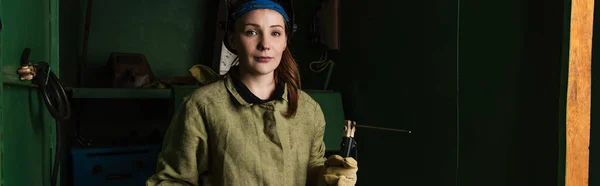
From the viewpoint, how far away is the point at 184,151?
45.0 inches

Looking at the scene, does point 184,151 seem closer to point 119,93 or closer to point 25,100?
point 25,100

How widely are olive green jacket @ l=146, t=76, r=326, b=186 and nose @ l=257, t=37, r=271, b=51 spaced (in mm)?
146

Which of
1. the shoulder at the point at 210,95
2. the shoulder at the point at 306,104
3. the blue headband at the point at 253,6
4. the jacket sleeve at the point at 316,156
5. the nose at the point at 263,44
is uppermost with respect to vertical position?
the blue headband at the point at 253,6

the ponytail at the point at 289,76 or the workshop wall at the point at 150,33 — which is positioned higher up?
the workshop wall at the point at 150,33

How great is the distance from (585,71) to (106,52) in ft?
8.68

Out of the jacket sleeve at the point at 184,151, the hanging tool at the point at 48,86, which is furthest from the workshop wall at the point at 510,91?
the hanging tool at the point at 48,86

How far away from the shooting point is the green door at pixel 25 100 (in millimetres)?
879

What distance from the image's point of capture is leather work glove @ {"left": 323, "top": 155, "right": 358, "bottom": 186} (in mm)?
1098

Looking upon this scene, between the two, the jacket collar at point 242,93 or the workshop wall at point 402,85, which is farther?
the workshop wall at point 402,85

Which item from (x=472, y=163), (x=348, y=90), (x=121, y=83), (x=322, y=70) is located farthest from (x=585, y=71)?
(x=121, y=83)

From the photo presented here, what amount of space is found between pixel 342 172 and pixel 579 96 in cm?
86

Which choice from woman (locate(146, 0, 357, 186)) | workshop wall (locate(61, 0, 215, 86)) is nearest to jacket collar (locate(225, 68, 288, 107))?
woman (locate(146, 0, 357, 186))

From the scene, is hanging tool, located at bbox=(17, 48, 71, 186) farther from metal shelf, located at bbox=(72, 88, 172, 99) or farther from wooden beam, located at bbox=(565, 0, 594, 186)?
wooden beam, located at bbox=(565, 0, 594, 186)

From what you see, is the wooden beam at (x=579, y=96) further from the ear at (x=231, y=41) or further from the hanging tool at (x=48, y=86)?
the hanging tool at (x=48, y=86)
